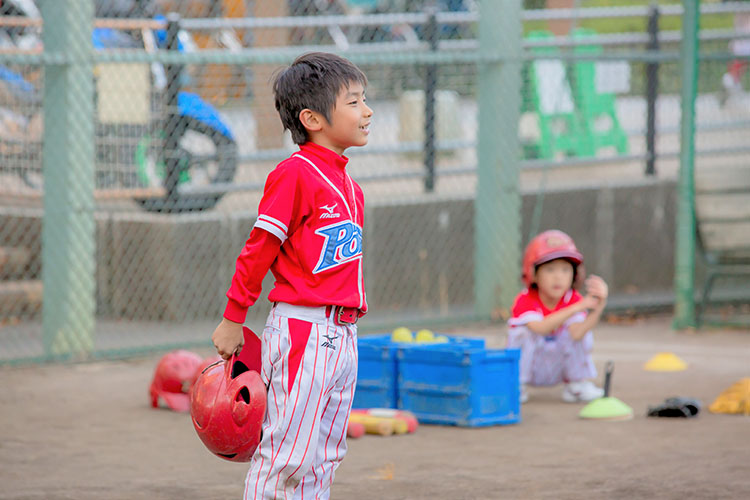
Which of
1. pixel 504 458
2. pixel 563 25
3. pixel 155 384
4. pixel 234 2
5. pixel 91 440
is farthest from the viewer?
pixel 563 25

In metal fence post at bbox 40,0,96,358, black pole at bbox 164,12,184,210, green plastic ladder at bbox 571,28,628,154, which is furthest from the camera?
green plastic ladder at bbox 571,28,628,154

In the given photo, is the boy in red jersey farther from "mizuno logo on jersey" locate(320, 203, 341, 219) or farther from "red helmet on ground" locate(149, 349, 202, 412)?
"red helmet on ground" locate(149, 349, 202, 412)

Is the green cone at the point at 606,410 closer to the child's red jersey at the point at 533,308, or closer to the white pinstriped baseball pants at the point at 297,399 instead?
the child's red jersey at the point at 533,308

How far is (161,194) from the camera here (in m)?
9.58

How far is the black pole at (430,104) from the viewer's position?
10430mm

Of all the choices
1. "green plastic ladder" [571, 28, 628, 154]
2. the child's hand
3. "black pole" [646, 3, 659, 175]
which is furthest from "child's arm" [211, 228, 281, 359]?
"green plastic ladder" [571, 28, 628, 154]

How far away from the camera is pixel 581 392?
6938 mm

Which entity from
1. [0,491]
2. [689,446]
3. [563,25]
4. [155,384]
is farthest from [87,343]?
[563,25]

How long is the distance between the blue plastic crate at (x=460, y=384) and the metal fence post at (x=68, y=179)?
2.65 metres

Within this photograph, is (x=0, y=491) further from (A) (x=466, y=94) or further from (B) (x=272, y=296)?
(A) (x=466, y=94)

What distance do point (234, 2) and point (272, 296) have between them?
8490mm

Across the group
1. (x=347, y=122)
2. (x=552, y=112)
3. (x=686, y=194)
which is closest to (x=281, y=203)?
(x=347, y=122)

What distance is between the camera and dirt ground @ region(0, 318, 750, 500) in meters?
5.00

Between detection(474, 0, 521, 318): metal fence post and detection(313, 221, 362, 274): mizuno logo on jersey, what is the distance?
19.1 feet
